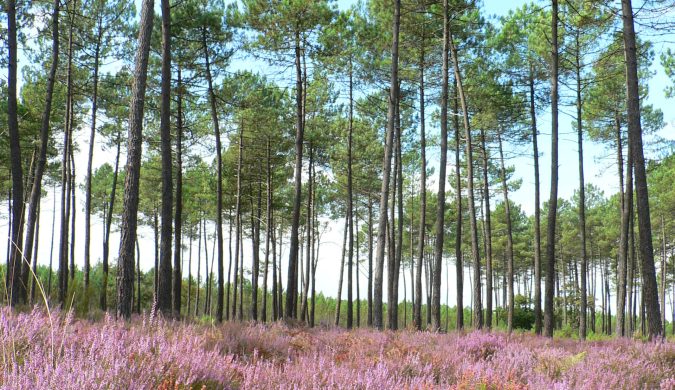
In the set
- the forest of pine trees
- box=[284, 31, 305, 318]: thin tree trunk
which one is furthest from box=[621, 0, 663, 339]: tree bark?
box=[284, 31, 305, 318]: thin tree trunk

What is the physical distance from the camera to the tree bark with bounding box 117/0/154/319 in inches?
305

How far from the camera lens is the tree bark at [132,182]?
7738 millimetres

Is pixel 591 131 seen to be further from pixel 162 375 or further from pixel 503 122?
pixel 162 375

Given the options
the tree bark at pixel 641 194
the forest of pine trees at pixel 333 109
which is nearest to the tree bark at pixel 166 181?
the forest of pine trees at pixel 333 109

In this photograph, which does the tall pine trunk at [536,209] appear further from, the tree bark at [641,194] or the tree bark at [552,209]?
the tree bark at [641,194]

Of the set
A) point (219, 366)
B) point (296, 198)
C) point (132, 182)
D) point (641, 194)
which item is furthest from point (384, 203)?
point (219, 366)

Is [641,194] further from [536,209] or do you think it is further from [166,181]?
[166,181]

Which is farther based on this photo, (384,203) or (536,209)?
(536,209)

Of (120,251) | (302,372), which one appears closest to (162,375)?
(302,372)

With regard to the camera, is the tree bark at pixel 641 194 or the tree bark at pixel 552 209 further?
the tree bark at pixel 552 209

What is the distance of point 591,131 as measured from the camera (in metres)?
23.3

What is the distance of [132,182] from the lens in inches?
317

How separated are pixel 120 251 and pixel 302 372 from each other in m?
5.53

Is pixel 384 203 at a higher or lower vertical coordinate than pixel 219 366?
higher
